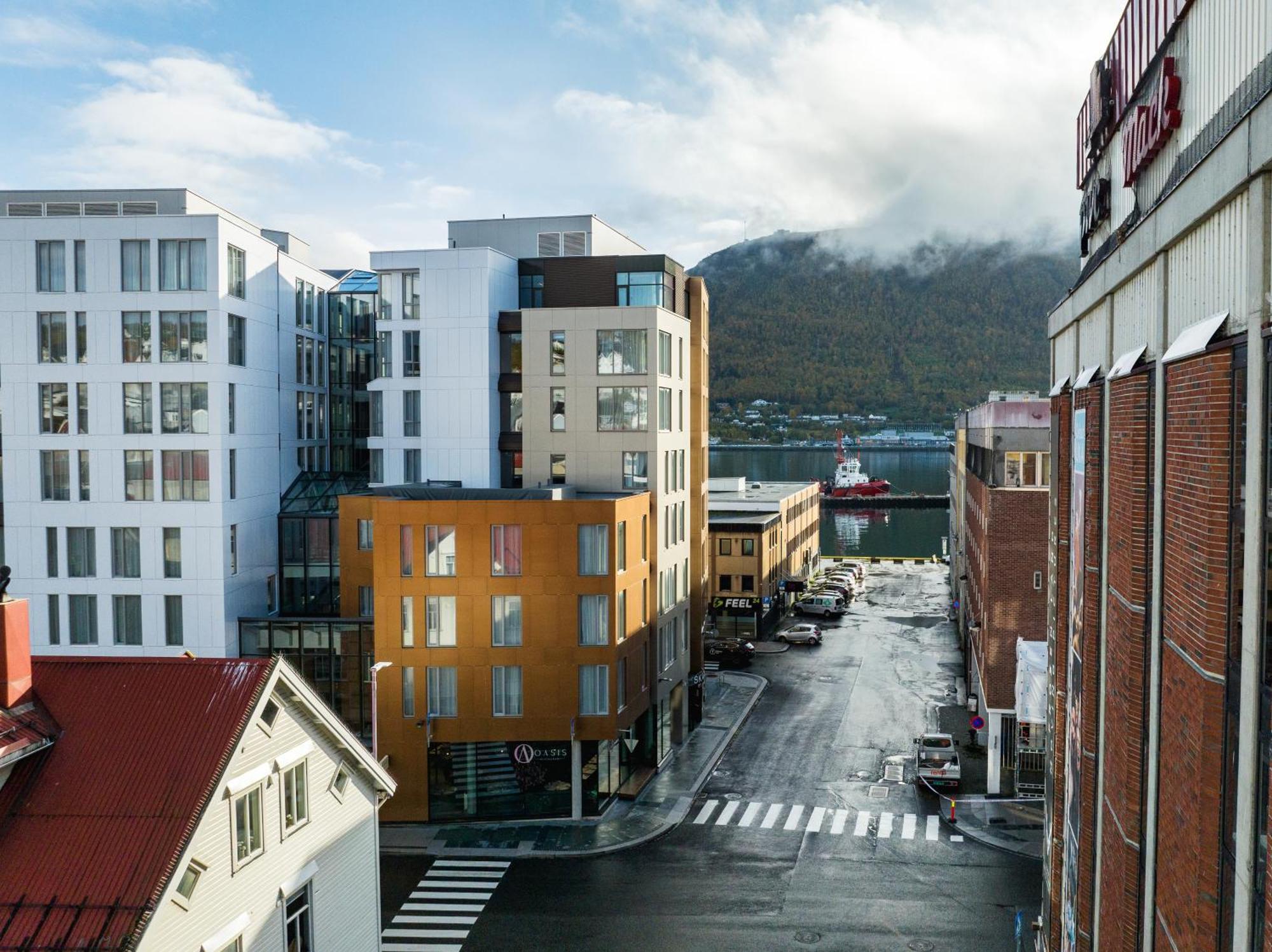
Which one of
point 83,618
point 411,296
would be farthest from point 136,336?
point 83,618

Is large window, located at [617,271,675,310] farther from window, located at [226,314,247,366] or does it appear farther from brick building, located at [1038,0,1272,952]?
brick building, located at [1038,0,1272,952]

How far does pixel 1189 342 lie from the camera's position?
12773mm

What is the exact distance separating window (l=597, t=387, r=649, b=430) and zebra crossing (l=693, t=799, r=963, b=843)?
18.8m

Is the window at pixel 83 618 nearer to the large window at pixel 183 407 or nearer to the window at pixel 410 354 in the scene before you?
the large window at pixel 183 407

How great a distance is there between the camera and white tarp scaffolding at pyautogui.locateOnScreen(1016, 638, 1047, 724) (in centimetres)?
4544

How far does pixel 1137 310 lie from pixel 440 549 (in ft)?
111

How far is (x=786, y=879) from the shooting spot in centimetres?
4028

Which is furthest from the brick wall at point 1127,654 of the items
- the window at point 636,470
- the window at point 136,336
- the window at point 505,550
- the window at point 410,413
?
the window at point 136,336

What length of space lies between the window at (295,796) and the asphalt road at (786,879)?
42.2ft

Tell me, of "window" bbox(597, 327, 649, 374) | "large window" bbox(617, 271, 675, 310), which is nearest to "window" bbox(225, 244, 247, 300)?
"window" bbox(597, 327, 649, 374)

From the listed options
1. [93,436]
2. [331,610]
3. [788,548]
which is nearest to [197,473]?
[93,436]

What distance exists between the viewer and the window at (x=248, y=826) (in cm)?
2216

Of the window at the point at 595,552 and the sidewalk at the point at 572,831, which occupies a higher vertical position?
the window at the point at 595,552

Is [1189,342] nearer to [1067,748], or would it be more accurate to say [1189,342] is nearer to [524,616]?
[1067,748]
